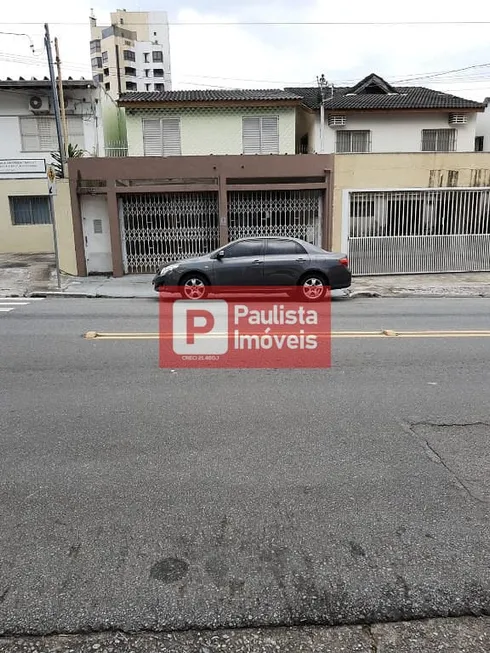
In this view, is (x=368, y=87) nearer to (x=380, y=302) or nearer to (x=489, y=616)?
(x=380, y=302)

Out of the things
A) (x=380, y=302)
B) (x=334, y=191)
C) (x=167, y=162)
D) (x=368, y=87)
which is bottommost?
(x=380, y=302)

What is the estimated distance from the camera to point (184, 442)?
4176 mm

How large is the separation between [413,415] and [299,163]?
12.2 metres

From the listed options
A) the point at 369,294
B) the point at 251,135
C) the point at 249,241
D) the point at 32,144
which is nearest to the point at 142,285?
the point at 249,241

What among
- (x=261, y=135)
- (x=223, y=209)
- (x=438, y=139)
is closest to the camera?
(x=223, y=209)

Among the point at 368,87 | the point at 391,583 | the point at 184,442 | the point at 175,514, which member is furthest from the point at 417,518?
the point at 368,87

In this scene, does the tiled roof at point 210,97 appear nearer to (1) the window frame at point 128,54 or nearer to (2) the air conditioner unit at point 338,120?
(2) the air conditioner unit at point 338,120

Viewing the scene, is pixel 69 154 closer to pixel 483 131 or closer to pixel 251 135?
pixel 251 135

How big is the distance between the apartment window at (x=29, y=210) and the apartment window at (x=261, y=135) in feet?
30.5

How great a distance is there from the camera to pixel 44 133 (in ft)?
73.4

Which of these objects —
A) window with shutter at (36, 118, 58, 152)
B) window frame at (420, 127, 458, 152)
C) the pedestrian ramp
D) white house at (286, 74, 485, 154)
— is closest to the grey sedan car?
the pedestrian ramp

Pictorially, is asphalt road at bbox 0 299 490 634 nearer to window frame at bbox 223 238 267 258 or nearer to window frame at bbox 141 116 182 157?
window frame at bbox 223 238 267 258

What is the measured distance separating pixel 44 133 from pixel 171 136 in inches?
254

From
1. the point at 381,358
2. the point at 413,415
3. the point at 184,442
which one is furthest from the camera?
the point at 381,358
